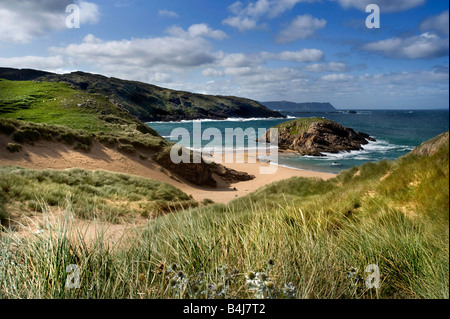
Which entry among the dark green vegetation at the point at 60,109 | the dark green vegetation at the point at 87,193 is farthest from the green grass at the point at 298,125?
the dark green vegetation at the point at 87,193

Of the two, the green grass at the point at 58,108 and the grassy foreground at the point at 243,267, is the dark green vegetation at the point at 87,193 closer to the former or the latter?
the grassy foreground at the point at 243,267

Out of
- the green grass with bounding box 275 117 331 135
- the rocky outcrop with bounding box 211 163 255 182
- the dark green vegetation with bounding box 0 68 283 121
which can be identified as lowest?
the rocky outcrop with bounding box 211 163 255 182

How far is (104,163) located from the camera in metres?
19.2

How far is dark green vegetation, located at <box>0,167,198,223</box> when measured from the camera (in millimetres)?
7758

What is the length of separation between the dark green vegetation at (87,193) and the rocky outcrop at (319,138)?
29.0 m

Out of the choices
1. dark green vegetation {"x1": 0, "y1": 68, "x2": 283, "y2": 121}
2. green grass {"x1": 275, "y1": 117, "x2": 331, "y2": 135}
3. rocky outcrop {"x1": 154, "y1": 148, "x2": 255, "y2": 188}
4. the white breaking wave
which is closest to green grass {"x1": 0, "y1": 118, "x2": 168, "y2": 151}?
rocky outcrop {"x1": 154, "y1": 148, "x2": 255, "y2": 188}

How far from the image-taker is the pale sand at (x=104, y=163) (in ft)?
52.2

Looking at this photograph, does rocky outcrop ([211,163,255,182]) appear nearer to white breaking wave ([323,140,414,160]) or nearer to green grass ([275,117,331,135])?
white breaking wave ([323,140,414,160])

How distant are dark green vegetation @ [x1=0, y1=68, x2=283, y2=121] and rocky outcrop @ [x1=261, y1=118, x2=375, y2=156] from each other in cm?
5661

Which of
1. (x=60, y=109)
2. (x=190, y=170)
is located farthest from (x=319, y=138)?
(x=60, y=109)

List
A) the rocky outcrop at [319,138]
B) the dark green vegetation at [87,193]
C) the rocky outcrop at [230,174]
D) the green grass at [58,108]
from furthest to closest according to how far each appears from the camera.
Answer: the rocky outcrop at [319,138], the green grass at [58,108], the rocky outcrop at [230,174], the dark green vegetation at [87,193]

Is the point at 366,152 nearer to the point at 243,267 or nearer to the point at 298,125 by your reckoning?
the point at 298,125
